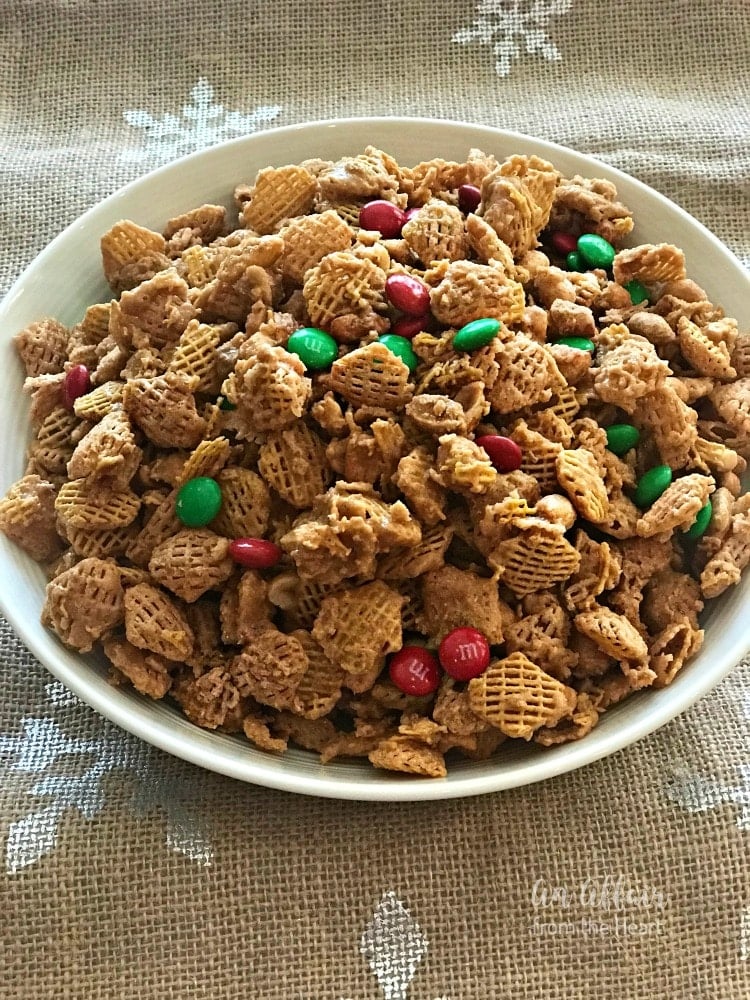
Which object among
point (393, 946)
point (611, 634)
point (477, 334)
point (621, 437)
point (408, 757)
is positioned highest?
point (477, 334)

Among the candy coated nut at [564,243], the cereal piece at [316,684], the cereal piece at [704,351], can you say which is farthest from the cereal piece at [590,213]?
the cereal piece at [316,684]

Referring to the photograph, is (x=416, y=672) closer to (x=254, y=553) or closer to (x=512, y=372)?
(x=254, y=553)

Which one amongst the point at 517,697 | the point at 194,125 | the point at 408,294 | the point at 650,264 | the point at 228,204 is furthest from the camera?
the point at 194,125

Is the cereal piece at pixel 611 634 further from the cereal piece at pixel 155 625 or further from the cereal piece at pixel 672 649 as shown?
the cereal piece at pixel 155 625

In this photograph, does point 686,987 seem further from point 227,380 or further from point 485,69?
point 485,69

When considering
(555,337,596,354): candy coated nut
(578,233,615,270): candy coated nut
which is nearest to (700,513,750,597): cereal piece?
(555,337,596,354): candy coated nut

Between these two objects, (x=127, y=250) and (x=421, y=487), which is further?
(x=127, y=250)

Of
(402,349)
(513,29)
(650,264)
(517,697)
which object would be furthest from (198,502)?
(513,29)
